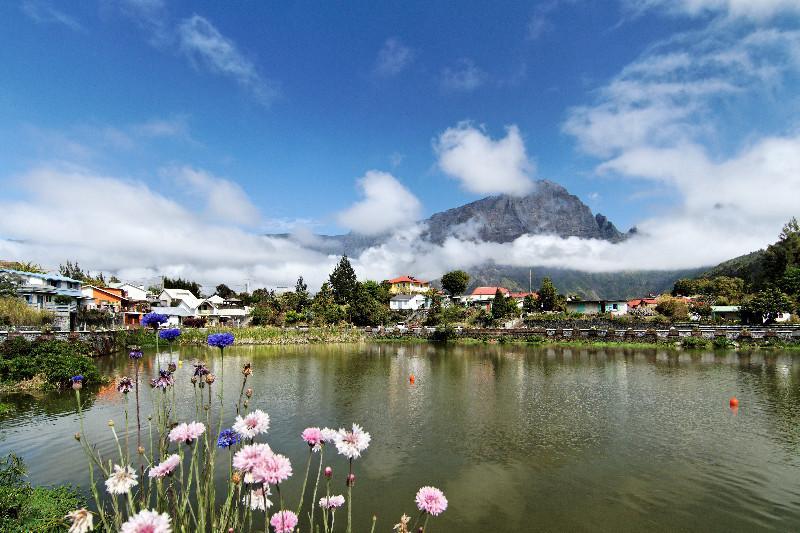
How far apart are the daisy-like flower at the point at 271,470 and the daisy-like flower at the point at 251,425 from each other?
1.15 feet

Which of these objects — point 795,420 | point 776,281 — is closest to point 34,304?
point 795,420

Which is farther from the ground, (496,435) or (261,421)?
(261,421)

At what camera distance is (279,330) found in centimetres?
6181

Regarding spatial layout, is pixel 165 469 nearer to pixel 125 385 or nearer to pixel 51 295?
pixel 125 385

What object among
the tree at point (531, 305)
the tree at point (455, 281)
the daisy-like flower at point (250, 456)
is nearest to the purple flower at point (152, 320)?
the daisy-like flower at point (250, 456)

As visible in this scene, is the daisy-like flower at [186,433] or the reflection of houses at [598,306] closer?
the daisy-like flower at [186,433]

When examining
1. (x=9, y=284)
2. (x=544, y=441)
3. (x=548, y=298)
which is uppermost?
(x=9, y=284)

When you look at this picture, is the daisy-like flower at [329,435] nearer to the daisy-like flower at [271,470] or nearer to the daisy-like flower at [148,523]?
the daisy-like flower at [271,470]

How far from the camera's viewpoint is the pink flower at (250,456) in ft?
10.6

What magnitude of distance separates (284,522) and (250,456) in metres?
0.63

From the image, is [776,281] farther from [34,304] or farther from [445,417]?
[34,304]

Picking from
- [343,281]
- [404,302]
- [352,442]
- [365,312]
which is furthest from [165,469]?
[404,302]

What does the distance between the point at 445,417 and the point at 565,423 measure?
487 centimetres

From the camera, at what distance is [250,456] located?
10.9 feet
